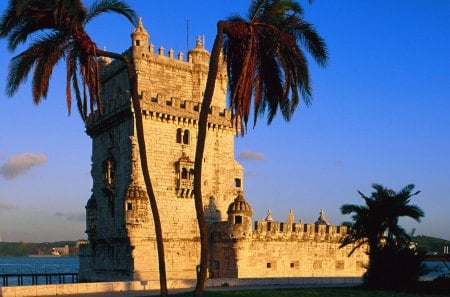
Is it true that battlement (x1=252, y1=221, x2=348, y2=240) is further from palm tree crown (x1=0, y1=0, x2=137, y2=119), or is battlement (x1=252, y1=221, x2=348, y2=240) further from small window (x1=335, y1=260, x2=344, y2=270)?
palm tree crown (x1=0, y1=0, x2=137, y2=119)

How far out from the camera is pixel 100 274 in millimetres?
45062

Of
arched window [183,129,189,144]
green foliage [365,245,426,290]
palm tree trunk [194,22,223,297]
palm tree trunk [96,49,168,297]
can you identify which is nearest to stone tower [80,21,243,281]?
arched window [183,129,189,144]

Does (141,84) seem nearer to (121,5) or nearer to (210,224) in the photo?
(210,224)

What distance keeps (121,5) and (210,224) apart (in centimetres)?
2479

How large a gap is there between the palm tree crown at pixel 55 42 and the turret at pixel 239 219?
21.3 meters

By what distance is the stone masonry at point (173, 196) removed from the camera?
4109 cm

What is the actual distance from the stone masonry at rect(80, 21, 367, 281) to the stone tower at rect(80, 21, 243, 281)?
7cm

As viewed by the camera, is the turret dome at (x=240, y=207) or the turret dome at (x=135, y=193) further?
the turret dome at (x=240, y=207)

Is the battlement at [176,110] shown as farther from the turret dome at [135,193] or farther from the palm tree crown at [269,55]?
the palm tree crown at [269,55]

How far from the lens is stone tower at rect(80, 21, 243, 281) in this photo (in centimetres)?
4066

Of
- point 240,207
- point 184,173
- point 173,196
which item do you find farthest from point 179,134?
point 240,207

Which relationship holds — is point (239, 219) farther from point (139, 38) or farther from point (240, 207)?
point (139, 38)

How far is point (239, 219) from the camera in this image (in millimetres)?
41688

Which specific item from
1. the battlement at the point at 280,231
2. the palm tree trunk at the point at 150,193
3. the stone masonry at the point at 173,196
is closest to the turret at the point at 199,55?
the stone masonry at the point at 173,196
